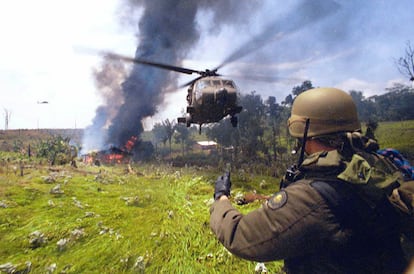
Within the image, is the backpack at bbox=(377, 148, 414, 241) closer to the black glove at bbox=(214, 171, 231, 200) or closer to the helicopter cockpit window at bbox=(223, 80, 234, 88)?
the black glove at bbox=(214, 171, 231, 200)

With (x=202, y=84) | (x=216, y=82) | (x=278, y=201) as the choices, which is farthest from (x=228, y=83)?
(x=278, y=201)

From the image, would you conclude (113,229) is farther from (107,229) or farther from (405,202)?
(405,202)

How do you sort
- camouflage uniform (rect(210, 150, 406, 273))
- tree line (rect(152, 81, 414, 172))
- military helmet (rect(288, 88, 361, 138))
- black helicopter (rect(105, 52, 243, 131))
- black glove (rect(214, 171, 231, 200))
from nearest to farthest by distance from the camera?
camouflage uniform (rect(210, 150, 406, 273)) → military helmet (rect(288, 88, 361, 138)) → black glove (rect(214, 171, 231, 200)) → black helicopter (rect(105, 52, 243, 131)) → tree line (rect(152, 81, 414, 172))

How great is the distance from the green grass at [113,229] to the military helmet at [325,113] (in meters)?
3.08

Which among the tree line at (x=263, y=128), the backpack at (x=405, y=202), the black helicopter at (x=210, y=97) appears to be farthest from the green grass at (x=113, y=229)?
the tree line at (x=263, y=128)

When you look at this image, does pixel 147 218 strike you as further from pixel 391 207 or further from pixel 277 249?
pixel 391 207

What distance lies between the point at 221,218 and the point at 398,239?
1.31 m

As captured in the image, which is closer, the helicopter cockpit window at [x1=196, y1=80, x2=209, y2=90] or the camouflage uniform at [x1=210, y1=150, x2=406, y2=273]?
the camouflage uniform at [x1=210, y1=150, x2=406, y2=273]

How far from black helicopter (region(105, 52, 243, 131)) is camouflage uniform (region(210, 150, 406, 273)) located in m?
9.80

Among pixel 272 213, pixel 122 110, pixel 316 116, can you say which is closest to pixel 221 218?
pixel 272 213

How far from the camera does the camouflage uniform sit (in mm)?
1892

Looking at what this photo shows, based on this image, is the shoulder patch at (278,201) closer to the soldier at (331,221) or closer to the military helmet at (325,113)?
the soldier at (331,221)

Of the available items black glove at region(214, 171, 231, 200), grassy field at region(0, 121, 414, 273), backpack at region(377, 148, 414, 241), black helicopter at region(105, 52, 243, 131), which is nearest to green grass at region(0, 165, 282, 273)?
grassy field at region(0, 121, 414, 273)

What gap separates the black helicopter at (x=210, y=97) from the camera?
1176 centimetres
